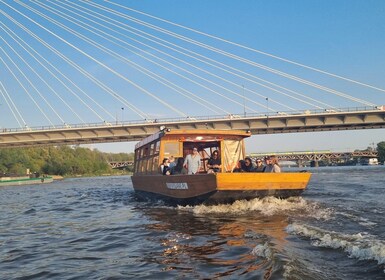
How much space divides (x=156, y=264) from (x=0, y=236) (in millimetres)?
4847

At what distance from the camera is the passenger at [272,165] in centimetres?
1240

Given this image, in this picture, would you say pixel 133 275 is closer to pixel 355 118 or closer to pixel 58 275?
pixel 58 275

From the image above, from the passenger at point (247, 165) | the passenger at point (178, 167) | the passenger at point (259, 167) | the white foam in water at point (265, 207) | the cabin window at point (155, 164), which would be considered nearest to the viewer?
the white foam in water at point (265, 207)

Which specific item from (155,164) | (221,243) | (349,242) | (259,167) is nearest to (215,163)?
(259,167)

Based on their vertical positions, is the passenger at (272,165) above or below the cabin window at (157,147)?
below

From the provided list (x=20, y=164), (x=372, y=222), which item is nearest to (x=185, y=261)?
(x=372, y=222)

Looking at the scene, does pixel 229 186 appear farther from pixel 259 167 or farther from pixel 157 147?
pixel 157 147

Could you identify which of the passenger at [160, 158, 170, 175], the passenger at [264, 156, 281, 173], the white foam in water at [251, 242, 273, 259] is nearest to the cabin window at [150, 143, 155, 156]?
the passenger at [160, 158, 170, 175]

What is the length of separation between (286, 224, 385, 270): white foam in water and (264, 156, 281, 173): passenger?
5.10 m

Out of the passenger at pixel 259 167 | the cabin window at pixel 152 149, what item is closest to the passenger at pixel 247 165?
the passenger at pixel 259 167

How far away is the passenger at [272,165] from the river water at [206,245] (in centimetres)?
195

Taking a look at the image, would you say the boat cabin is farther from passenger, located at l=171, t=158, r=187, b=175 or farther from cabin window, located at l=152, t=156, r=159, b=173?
passenger, located at l=171, t=158, r=187, b=175

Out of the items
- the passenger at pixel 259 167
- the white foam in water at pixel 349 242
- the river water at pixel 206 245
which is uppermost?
the passenger at pixel 259 167

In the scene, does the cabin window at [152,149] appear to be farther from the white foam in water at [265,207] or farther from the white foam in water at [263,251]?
the white foam in water at [263,251]
